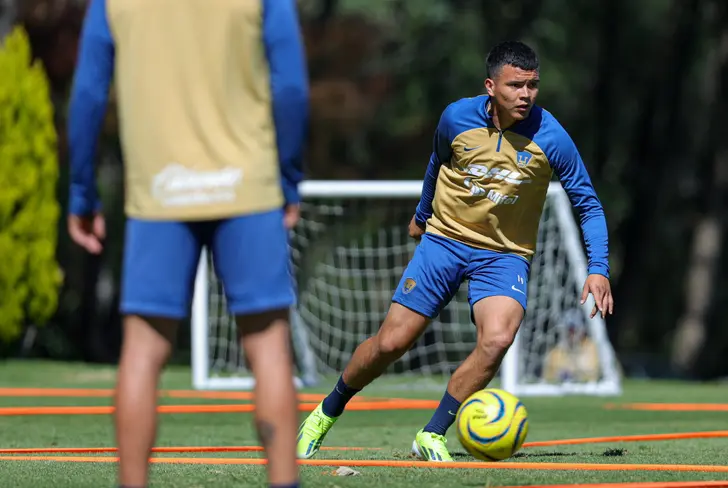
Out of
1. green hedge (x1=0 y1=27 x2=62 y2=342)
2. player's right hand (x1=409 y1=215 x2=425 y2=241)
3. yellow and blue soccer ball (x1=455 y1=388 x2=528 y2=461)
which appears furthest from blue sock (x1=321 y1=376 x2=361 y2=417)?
green hedge (x1=0 y1=27 x2=62 y2=342)

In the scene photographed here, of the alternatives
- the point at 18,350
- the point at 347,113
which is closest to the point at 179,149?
the point at 18,350

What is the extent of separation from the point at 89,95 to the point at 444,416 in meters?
3.45

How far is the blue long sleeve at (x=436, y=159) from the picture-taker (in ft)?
24.9

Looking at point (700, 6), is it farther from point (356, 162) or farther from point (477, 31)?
point (356, 162)

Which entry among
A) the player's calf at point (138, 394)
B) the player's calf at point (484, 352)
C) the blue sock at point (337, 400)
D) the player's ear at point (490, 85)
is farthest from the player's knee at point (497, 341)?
the player's calf at point (138, 394)

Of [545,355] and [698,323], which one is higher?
[545,355]

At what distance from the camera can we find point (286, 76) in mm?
4465

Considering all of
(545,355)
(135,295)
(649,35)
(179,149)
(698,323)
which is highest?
(179,149)

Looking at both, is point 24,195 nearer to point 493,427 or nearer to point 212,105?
point 493,427

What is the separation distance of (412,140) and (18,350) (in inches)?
383

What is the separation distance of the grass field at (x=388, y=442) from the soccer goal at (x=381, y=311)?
79 cm

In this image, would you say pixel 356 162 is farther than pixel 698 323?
Yes

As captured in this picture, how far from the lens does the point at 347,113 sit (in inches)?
1186

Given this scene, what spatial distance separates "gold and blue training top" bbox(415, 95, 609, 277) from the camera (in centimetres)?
738
